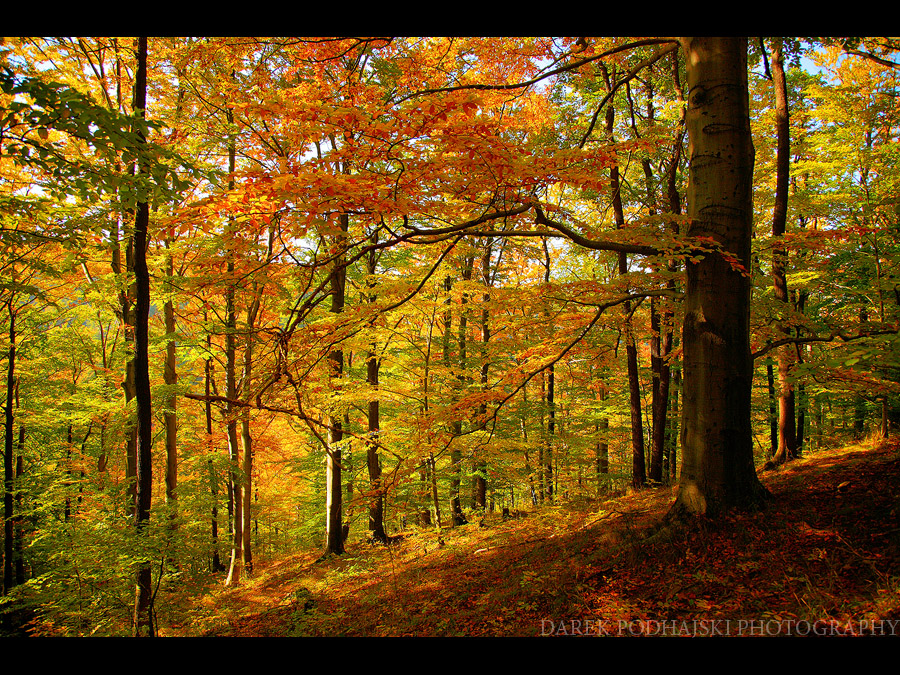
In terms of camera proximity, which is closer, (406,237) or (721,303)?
(406,237)

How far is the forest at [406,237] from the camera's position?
383cm

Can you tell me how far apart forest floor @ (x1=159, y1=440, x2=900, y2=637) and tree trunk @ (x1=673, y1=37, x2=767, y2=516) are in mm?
402

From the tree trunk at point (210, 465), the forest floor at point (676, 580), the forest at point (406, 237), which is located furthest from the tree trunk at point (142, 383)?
the tree trunk at point (210, 465)

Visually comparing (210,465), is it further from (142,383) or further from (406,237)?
(406,237)

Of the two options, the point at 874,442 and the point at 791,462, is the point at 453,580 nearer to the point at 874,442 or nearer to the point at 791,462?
the point at 791,462

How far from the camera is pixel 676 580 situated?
3.72 m

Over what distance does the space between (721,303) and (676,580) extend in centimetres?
279

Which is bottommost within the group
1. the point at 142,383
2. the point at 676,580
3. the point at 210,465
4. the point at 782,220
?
the point at 210,465

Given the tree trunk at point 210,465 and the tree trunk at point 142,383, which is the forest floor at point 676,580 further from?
the tree trunk at point 210,465

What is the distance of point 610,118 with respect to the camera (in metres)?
10.1

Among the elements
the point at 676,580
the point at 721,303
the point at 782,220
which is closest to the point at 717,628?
the point at 676,580

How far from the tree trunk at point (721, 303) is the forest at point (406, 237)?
27 millimetres

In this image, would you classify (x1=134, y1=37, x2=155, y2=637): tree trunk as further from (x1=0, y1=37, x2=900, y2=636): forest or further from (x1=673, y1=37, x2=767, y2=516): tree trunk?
(x1=673, y1=37, x2=767, y2=516): tree trunk
